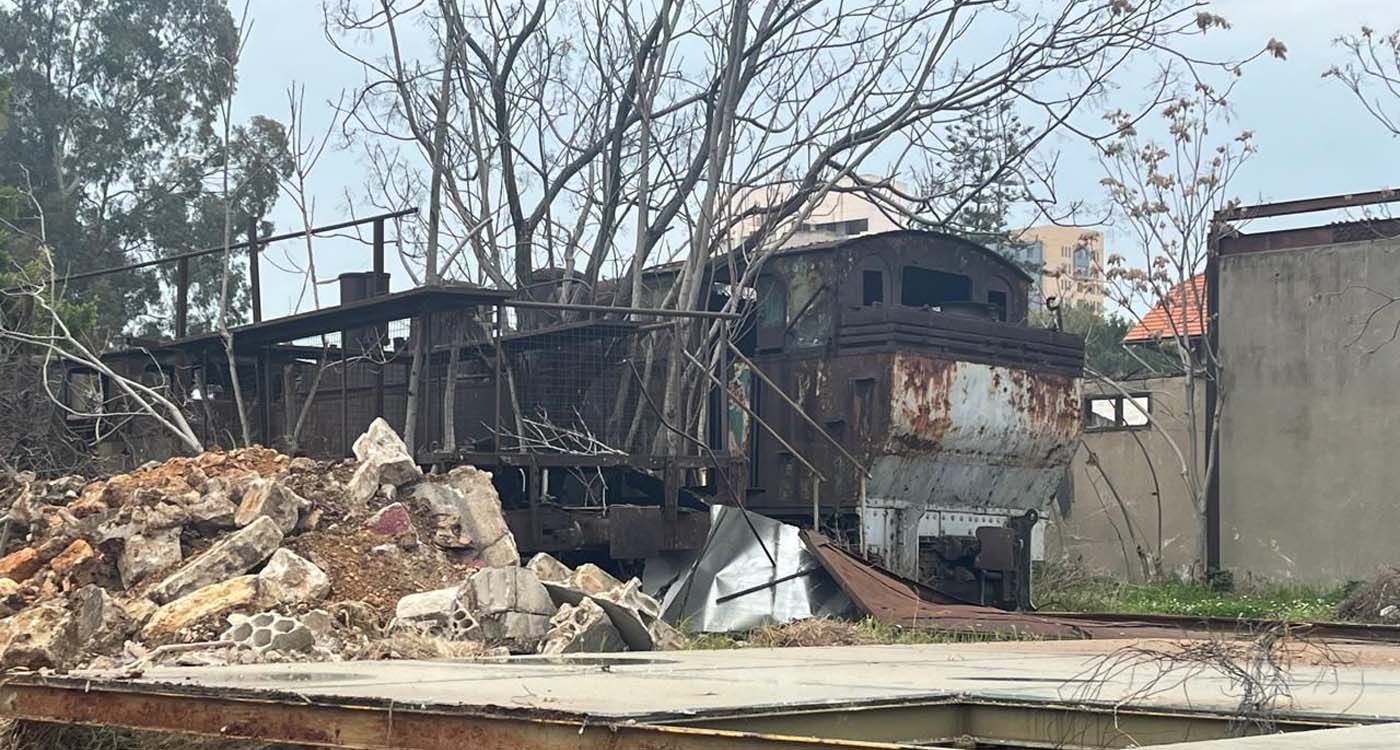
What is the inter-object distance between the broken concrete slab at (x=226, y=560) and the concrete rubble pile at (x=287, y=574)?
0.01 m

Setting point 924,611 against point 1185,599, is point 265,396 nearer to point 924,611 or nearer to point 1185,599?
point 924,611

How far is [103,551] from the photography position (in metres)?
11.0

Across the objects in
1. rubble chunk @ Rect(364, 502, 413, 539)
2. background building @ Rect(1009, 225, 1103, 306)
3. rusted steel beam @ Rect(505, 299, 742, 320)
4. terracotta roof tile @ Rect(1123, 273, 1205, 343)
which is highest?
background building @ Rect(1009, 225, 1103, 306)

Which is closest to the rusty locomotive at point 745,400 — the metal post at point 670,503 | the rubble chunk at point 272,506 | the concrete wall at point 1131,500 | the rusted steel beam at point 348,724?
the metal post at point 670,503

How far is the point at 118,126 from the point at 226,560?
122ft

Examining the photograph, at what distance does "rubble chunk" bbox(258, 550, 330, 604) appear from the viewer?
991 cm

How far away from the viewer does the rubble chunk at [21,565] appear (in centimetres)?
1100

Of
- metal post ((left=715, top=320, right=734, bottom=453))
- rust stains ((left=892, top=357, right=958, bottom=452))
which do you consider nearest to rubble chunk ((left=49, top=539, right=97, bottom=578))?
metal post ((left=715, top=320, right=734, bottom=453))

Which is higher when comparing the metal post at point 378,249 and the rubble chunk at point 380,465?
the metal post at point 378,249

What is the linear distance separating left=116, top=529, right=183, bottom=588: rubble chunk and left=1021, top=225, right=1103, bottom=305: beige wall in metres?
12.1

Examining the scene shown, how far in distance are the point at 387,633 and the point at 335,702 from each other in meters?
4.07

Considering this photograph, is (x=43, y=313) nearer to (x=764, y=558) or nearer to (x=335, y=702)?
(x=764, y=558)

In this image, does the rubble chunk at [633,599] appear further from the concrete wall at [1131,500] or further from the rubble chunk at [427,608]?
the concrete wall at [1131,500]

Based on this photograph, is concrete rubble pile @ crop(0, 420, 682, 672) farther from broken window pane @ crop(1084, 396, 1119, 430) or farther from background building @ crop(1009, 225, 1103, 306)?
broken window pane @ crop(1084, 396, 1119, 430)
